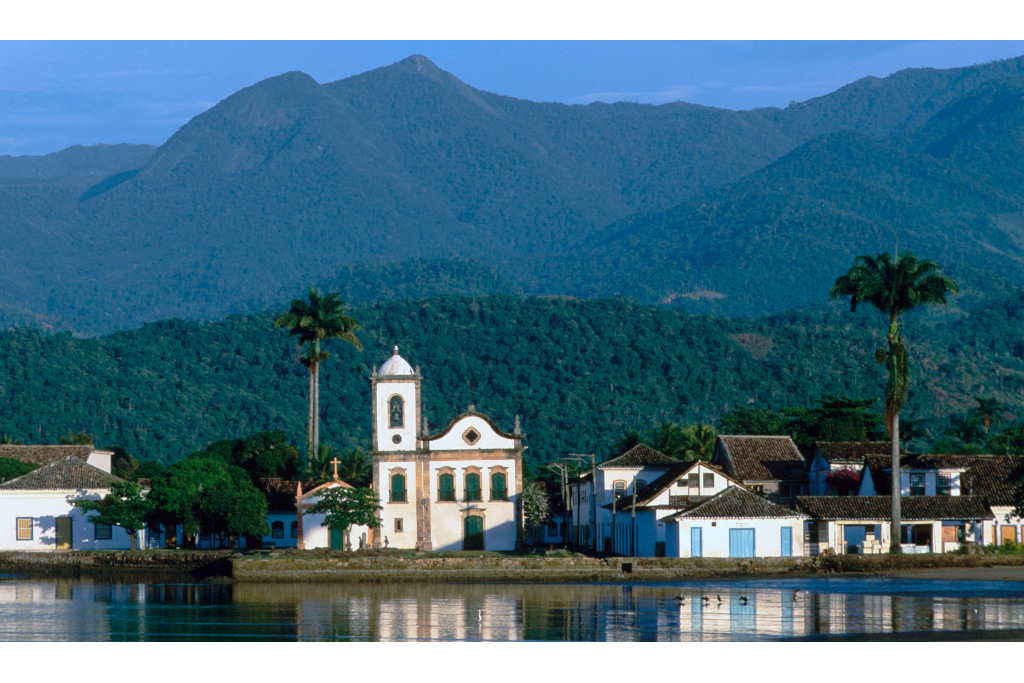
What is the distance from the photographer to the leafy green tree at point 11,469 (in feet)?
272

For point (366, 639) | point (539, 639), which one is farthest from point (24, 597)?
point (539, 639)

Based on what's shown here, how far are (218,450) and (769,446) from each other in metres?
36.8

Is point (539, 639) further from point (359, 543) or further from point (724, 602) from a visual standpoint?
point (359, 543)

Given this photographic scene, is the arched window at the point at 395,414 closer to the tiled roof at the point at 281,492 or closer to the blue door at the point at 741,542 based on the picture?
the tiled roof at the point at 281,492

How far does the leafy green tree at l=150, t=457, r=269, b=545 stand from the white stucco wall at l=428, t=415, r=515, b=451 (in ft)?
32.2

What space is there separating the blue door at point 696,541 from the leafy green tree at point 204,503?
22308 mm

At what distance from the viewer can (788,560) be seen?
209 ft

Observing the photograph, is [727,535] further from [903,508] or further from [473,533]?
[473,533]

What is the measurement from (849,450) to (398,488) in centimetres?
2472

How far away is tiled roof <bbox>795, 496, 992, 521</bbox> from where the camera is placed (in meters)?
67.1

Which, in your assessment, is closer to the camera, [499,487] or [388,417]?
[499,487]

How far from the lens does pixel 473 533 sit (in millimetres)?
71625

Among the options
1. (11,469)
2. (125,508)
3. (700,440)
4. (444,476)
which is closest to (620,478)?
(444,476)

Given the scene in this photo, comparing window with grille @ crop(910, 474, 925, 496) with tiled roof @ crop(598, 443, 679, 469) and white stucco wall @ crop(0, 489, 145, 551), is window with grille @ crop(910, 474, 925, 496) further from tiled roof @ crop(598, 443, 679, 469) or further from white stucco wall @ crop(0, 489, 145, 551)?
white stucco wall @ crop(0, 489, 145, 551)
